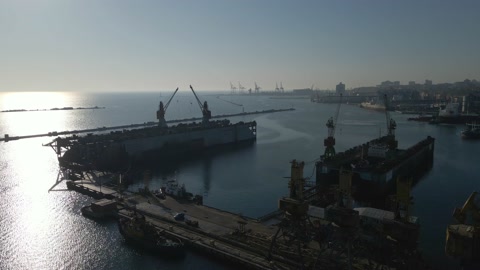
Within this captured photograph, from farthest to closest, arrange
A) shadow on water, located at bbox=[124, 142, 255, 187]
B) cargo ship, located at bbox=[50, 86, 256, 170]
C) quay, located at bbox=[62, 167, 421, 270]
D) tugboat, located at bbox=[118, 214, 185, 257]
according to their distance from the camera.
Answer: cargo ship, located at bbox=[50, 86, 256, 170] → shadow on water, located at bbox=[124, 142, 255, 187] → tugboat, located at bbox=[118, 214, 185, 257] → quay, located at bbox=[62, 167, 421, 270]

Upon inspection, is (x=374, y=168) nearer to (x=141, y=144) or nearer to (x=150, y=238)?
(x=150, y=238)

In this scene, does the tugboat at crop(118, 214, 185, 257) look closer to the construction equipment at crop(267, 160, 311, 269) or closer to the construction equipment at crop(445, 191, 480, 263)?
the construction equipment at crop(267, 160, 311, 269)

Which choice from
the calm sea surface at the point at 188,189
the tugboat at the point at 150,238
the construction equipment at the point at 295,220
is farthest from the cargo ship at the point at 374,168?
the tugboat at the point at 150,238

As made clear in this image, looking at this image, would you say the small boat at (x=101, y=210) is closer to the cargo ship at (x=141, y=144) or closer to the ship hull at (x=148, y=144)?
the cargo ship at (x=141, y=144)

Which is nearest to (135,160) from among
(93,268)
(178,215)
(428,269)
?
(178,215)

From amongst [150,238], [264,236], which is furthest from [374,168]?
[150,238]

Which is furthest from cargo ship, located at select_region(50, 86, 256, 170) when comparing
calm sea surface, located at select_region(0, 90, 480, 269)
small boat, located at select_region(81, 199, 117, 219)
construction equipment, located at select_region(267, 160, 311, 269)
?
construction equipment, located at select_region(267, 160, 311, 269)
